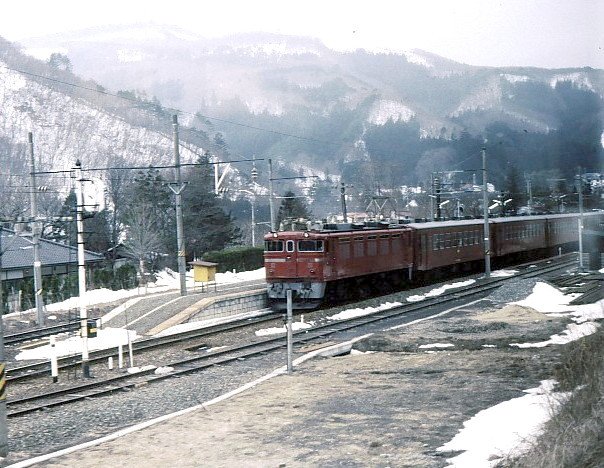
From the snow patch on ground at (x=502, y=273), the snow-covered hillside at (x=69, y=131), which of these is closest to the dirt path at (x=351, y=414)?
the snow patch on ground at (x=502, y=273)

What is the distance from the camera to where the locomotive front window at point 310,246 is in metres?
30.3

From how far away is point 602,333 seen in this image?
43.9 feet

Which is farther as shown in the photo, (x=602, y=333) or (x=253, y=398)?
(x=253, y=398)

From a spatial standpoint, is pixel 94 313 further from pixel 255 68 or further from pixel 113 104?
pixel 113 104

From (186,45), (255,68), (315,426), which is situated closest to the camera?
(315,426)

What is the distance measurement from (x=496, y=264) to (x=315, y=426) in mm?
40700

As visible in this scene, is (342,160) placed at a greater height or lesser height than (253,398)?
greater

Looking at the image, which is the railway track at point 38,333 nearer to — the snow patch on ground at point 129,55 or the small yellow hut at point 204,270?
the small yellow hut at point 204,270

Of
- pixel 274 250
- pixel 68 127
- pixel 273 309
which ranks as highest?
pixel 68 127

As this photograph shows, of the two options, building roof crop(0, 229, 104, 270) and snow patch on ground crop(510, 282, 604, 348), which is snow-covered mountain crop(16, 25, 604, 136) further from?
building roof crop(0, 229, 104, 270)

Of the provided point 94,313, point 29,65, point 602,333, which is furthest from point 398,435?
point 29,65

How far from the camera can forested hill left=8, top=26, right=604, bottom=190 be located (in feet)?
132

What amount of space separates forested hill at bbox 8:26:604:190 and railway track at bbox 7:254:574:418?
9234 mm

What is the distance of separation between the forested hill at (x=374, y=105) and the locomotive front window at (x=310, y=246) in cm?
1072
